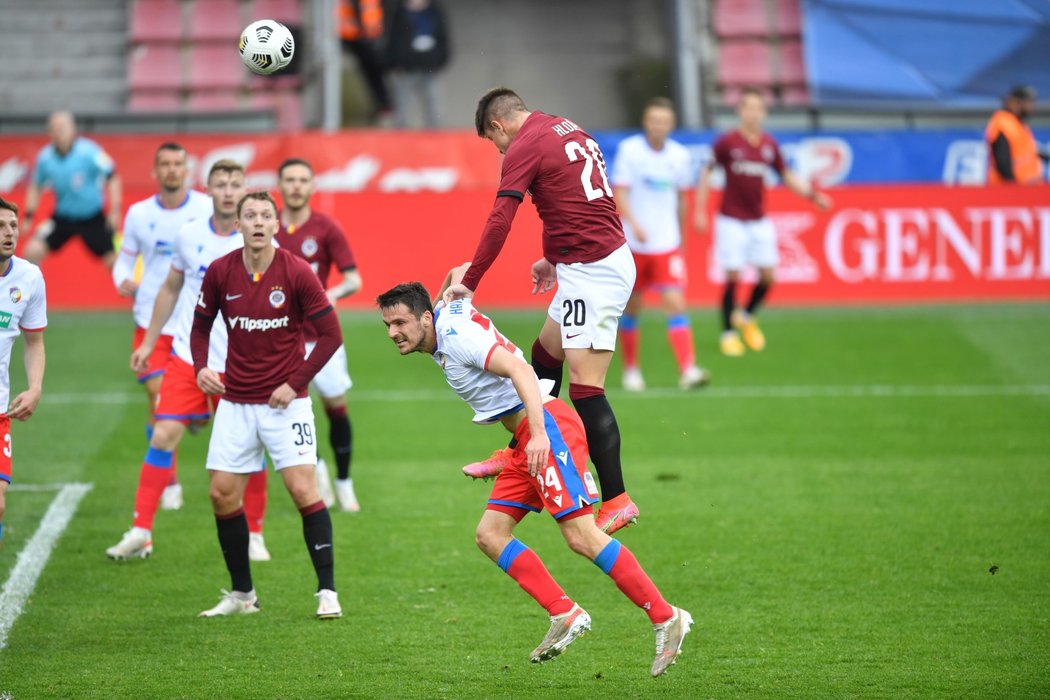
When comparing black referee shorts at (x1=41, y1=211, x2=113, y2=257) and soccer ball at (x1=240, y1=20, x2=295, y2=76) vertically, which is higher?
soccer ball at (x1=240, y1=20, x2=295, y2=76)

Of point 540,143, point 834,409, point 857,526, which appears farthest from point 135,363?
point 834,409

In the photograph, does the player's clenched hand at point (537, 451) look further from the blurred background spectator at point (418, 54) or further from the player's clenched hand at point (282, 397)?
the blurred background spectator at point (418, 54)

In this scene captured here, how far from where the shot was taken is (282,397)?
7.14 metres

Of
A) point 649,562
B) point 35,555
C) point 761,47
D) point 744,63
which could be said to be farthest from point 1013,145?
point 35,555

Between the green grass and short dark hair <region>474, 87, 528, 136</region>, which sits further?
short dark hair <region>474, 87, 528, 136</region>

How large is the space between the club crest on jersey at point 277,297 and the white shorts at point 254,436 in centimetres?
50

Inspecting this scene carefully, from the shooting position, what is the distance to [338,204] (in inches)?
713

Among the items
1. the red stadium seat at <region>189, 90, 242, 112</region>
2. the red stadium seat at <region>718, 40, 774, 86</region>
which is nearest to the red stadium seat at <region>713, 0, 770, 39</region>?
the red stadium seat at <region>718, 40, 774, 86</region>

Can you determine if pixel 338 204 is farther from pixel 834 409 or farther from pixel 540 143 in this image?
pixel 540 143

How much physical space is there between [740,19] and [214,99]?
28.3 ft

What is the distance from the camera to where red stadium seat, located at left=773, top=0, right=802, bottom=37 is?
2347cm

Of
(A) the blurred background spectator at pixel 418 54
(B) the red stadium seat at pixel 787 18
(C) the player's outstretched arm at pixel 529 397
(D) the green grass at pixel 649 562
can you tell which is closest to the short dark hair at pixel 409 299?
(C) the player's outstretched arm at pixel 529 397

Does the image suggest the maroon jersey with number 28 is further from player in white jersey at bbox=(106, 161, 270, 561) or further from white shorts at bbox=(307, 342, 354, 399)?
white shorts at bbox=(307, 342, 354, 399)

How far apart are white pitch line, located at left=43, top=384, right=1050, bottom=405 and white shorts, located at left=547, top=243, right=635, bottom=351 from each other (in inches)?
260
